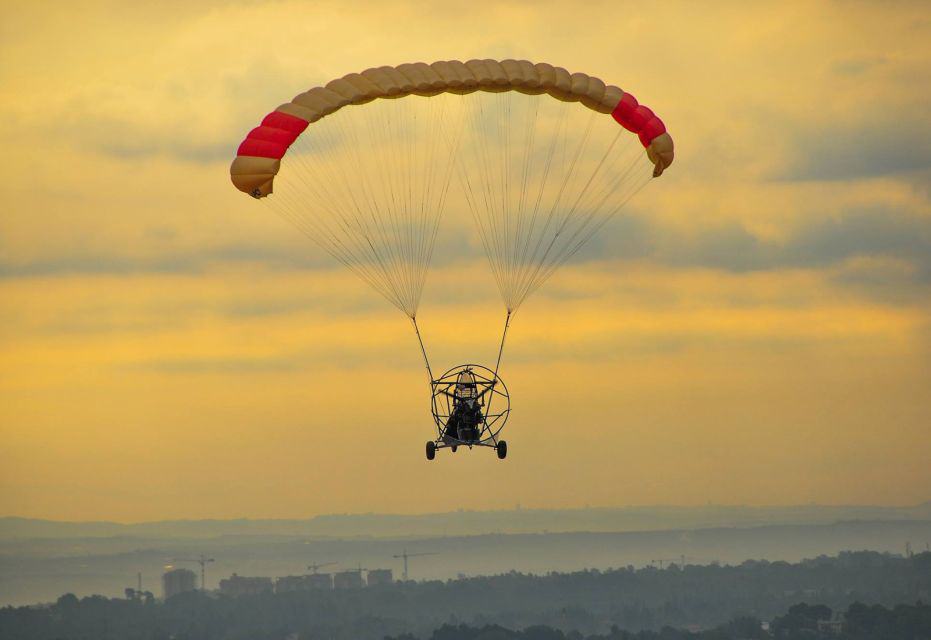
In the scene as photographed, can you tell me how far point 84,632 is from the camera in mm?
171500

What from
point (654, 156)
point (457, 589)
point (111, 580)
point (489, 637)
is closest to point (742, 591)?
point (457, 589)

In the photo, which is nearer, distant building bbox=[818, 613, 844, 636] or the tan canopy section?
the tan canopy section

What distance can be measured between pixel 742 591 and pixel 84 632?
65875 millimetres

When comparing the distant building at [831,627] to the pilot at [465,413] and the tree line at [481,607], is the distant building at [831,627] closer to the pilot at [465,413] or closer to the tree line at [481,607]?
the tree line at [481,607]

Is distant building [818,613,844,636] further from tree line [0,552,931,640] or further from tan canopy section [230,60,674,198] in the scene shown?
tan canopy section [230,60,674,198]

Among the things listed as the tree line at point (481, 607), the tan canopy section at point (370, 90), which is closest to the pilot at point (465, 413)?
the tan canopy section at point (370, 90)

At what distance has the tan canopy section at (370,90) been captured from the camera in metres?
59.3

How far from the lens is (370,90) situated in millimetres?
59312

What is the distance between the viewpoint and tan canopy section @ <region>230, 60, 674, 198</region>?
195 feet

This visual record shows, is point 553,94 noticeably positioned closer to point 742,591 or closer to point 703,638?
point 703,638

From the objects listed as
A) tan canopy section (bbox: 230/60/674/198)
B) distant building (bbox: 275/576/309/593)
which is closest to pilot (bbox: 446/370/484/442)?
tan canopy section (bbox: 230/60/674/198)

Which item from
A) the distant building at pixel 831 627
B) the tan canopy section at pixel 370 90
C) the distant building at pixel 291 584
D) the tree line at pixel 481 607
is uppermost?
the tan canopy section at pixel 370 90

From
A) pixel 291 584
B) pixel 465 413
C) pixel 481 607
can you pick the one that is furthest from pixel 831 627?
pixel 465 413

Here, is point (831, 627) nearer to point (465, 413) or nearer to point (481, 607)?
point (481, 607)
